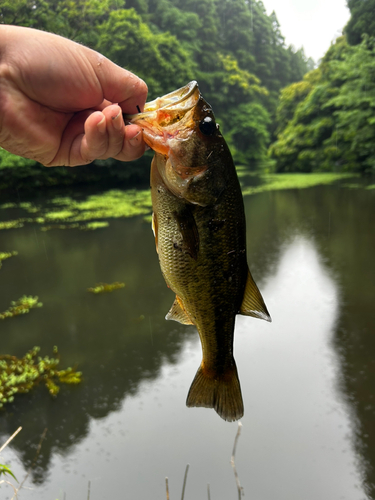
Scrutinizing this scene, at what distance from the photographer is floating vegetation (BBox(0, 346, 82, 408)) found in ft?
13.2

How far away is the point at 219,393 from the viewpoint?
3.84 ft

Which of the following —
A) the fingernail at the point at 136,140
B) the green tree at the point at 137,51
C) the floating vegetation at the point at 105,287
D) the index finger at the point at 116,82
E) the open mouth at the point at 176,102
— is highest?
the green tree at the point at 137,51

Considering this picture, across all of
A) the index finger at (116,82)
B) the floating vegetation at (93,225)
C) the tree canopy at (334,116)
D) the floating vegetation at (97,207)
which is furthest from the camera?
the tree canopy at (334,116)

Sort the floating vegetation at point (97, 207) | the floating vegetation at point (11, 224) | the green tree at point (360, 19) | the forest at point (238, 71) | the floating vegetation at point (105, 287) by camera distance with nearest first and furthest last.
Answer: the floating vegetation at point (105, 287) → the floating vegetation at point (11, 224) → the floating vegetation at point (97, 207) → the forest at point (238, 71) → the green tree at point (360, 19)

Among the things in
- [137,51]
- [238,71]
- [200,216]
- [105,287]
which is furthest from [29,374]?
[238,71]

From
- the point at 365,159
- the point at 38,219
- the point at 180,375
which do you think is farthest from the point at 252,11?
the point at 180,375

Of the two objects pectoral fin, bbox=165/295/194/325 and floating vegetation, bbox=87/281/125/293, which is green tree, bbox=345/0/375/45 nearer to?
floating vegetation, bbox=87/281/125/293

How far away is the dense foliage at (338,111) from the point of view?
49.0ft

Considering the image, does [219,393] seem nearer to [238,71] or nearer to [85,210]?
[85,210]

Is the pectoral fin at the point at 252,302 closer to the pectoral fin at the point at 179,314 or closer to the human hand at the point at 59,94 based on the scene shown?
the pectoral fin at the point at 179,314

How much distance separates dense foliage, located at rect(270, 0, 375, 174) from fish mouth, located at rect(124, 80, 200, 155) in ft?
45.5

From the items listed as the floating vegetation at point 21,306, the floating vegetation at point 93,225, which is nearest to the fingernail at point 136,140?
the floating vegetation at point 21,306

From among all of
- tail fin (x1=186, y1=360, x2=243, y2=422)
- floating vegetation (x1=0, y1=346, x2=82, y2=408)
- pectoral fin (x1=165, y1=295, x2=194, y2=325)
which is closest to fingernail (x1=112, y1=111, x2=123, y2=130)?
pectoral fin (x1=165, y1=295, x2=194, y2=325)

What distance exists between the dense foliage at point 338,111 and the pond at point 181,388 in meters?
9.51
